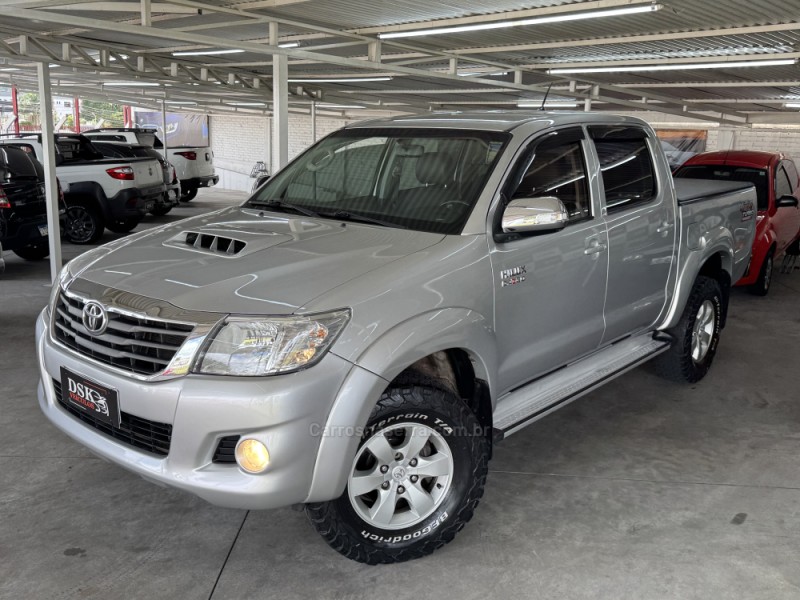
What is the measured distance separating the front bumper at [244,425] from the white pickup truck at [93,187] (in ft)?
30.3

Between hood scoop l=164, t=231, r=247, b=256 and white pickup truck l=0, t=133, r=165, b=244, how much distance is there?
8.46 meters

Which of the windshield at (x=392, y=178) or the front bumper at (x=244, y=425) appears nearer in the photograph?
the front bumper at (x=244, y=425)

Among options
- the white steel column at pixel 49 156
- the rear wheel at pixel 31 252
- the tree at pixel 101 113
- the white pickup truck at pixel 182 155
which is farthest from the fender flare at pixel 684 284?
the tree at pixel 101 113

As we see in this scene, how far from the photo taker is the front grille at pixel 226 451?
8.09 feet

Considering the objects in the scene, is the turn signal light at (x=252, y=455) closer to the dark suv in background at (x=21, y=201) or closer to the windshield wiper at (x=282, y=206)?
the windshield wiper at (x=282, y=206)

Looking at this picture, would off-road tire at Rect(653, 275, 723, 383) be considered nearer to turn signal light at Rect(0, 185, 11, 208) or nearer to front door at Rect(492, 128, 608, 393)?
front door at Rect(492, 128, 608, 393)

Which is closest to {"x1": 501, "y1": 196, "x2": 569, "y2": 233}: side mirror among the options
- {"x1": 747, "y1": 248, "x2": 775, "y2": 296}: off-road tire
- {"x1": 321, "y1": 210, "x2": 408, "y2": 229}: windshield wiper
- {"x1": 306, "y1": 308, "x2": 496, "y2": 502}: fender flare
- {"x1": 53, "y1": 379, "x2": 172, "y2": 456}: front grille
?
{"x1": 321, "y1": 210, "x2": 408, "y2": 229}: windshield wiper

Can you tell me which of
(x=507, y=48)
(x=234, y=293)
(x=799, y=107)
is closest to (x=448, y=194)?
(x=234, y=293)

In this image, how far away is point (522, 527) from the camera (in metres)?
3.22

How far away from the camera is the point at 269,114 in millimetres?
23047

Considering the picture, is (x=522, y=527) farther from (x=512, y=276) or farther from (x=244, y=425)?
(x=244, y=425)

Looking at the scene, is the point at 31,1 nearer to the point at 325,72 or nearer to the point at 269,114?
the point at 325,72

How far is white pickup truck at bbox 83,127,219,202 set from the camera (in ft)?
49.2

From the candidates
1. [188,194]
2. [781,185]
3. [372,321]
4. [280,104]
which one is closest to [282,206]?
[372,321]
